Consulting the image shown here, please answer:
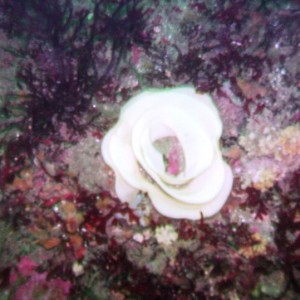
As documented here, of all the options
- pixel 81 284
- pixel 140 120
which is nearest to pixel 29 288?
pixel 81 284

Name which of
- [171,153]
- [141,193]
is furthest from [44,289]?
[171,153]

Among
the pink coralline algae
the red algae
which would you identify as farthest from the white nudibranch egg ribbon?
the pink coralline algae

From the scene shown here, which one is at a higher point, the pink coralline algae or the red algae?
the red algae

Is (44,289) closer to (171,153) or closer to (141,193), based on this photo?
(141,193)

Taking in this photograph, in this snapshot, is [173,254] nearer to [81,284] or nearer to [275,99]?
[81,284]

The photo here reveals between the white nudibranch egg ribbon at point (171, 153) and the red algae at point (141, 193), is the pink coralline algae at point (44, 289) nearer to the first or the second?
the red algae at point (141, 193)

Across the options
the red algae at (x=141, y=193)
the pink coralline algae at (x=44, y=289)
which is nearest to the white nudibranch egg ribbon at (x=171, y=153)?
the red algae at (x=141, y=193)

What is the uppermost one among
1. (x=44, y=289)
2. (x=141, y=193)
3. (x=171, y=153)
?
(x=171, y=153)

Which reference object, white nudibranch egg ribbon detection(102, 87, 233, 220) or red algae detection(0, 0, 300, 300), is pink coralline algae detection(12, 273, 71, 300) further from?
white nudibranch egg ribbon detection(102, 87, 233, 220)
